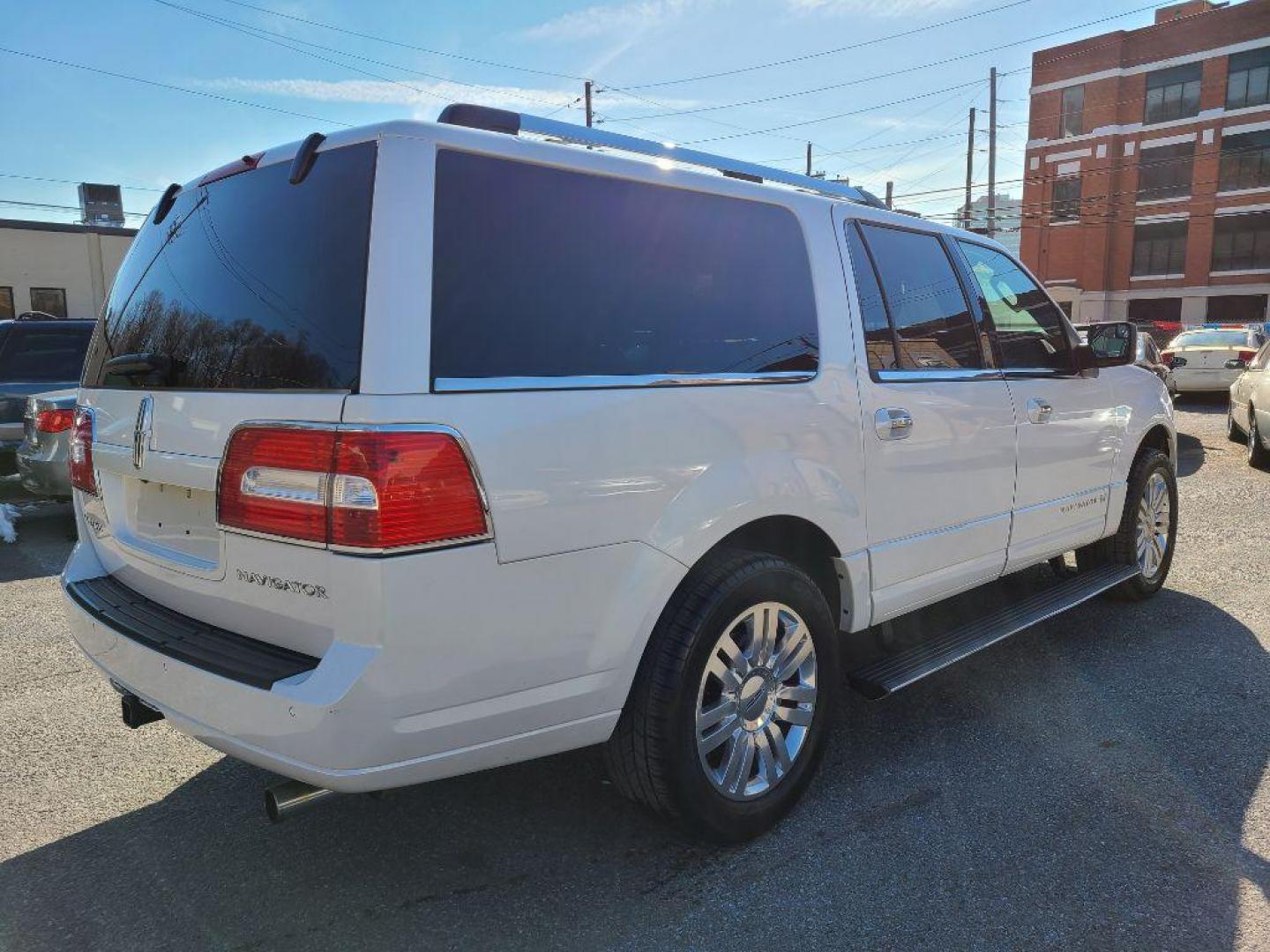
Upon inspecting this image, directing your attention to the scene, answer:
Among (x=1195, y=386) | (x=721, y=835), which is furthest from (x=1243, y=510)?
(x=1195, y=386)

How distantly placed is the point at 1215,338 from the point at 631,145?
19.2 meters

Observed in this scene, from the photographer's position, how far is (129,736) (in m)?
3.61

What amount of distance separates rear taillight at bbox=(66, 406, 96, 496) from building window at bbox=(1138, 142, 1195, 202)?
53.9m

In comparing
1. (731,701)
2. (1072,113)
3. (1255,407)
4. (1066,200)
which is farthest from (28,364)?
(1072,113)

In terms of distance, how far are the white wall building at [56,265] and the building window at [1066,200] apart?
45.2 meters

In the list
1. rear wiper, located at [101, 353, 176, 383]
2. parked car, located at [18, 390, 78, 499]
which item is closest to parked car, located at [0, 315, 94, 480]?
parked car, located at [18, 390, 78, 499]

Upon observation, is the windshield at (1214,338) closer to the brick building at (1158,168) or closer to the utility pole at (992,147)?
the utility pole at (992,147)

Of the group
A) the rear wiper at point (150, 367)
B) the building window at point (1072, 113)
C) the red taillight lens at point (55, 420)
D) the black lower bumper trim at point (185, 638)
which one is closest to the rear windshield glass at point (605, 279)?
the black lower bumper trim at point (185, 638)

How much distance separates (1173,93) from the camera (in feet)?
152

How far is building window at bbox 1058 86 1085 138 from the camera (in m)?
49.3

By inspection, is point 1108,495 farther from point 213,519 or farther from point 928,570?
point 213,519

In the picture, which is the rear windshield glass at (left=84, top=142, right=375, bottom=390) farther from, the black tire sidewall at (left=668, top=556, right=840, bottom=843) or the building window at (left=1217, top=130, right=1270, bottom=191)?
the building window at (left=1217, top=130, right=1270, bottom=191)

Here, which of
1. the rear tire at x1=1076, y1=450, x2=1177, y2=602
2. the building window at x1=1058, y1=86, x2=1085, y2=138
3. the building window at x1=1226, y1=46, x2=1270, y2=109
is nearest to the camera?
the rear tire at x1=1076, y1=450, x2=1177, y2=602

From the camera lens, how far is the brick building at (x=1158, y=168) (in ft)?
144
